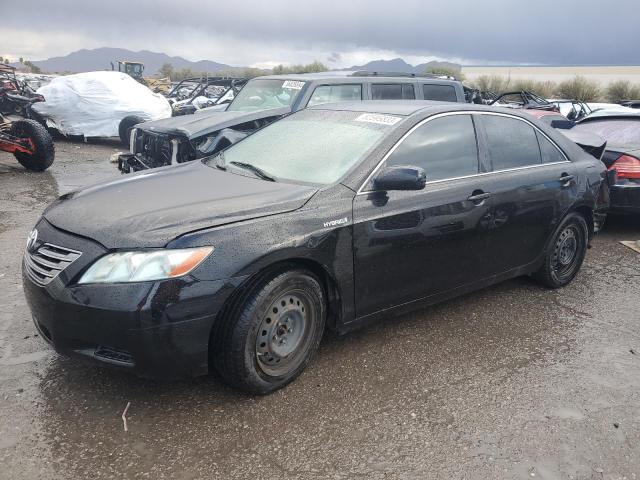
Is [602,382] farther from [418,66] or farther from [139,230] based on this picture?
[418,66]

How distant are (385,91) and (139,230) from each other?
5723mm

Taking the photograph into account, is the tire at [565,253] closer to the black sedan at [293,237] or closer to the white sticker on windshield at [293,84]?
the black sedan at [293,237]

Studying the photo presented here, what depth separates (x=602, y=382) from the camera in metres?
3.37

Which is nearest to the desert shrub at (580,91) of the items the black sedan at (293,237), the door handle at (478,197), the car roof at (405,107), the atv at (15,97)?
the atv at (15,97)

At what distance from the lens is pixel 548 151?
4.57 m

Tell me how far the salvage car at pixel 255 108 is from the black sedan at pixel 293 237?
2.70 metres

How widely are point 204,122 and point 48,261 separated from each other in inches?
182

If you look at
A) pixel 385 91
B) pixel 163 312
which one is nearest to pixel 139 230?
pixel 163 312

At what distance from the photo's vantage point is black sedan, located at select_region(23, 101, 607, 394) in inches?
104

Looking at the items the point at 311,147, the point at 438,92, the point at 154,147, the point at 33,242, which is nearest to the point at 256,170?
the point at 311,147

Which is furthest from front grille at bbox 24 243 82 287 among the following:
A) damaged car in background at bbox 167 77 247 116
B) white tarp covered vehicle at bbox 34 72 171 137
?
white tarp covered vehicle at bbox 34 72 171 137

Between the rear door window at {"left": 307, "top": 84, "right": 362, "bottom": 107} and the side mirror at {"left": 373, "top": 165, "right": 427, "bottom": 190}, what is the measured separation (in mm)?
4167

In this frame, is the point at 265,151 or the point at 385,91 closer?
the point at 265,151

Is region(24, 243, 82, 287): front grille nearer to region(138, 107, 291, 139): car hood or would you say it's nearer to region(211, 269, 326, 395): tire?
region(211, 269, 326, 395): tire
